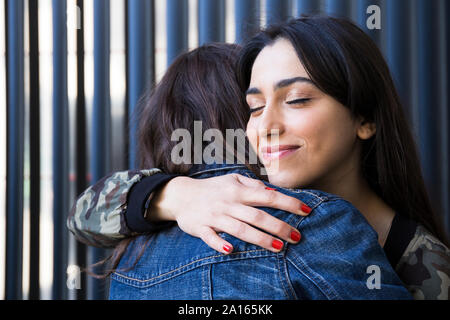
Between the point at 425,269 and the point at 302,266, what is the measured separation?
1.25 ft

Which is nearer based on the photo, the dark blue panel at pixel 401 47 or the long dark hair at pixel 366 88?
the long dark hair at pixel 366 88

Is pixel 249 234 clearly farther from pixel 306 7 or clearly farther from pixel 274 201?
pixel 306 7

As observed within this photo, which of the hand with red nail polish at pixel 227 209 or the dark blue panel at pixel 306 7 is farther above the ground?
the dark blue panel at pixel 306 7

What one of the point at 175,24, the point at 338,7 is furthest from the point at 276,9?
the point at 175,24

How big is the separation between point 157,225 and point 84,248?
798 millimetres

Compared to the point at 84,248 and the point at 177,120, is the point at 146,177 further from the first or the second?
the point at 84,248

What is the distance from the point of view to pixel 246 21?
4.94ft

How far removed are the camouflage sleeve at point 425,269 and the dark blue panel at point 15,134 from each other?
4.30 feet

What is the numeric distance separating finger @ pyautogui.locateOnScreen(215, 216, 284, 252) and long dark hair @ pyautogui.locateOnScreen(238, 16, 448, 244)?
1.18ft

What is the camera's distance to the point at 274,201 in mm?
767

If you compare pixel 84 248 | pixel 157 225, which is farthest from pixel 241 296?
pixel 84 248

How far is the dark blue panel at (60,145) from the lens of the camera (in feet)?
5.13

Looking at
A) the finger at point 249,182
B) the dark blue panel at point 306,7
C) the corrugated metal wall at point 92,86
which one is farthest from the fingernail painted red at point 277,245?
the dark blue panel at point 306,7

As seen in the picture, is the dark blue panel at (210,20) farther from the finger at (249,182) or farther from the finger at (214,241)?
the finger at (214,241)
